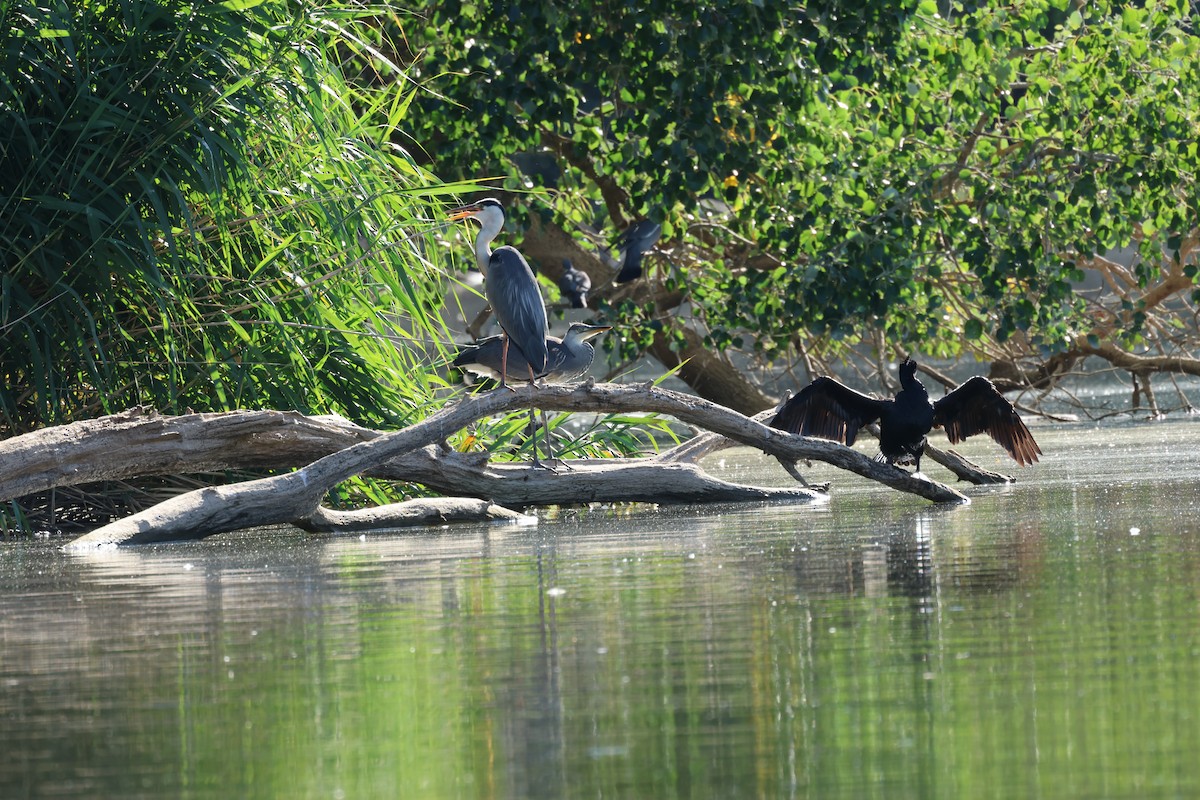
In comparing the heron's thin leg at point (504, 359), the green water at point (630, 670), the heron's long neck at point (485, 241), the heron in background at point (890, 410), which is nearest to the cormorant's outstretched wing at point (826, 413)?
the heron in background at point (890, 410)

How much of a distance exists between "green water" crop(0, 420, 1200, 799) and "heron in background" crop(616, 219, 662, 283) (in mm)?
6598

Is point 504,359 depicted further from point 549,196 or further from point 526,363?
point 549,196

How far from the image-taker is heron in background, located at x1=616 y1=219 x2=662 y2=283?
12.9 m

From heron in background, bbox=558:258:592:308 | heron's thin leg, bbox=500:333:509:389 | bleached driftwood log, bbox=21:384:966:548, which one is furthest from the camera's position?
heron in background, bbox=558:258:592:308

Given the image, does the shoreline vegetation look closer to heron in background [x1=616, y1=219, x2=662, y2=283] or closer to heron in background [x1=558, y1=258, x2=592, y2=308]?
heron in background [x1=616, y1=219, x2=662, y2=283]

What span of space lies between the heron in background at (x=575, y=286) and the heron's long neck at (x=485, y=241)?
2.57 metres

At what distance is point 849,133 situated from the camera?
12.6 m

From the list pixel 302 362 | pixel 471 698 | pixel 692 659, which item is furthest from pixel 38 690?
pixel 302 362

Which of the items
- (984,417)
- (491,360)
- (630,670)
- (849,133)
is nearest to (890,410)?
Answer: (984,417)

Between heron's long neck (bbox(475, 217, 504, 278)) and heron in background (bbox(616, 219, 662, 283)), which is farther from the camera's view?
heron in background (bbox(616, 219, 662, 283))

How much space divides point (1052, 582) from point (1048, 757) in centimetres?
207

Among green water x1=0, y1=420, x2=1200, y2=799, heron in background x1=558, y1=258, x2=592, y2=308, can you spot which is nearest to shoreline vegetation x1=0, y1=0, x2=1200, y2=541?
heron in background x1=558, y1=258, x2=592, y2=308

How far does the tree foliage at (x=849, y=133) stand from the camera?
1083 centimetres

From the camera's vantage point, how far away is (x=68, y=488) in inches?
329
